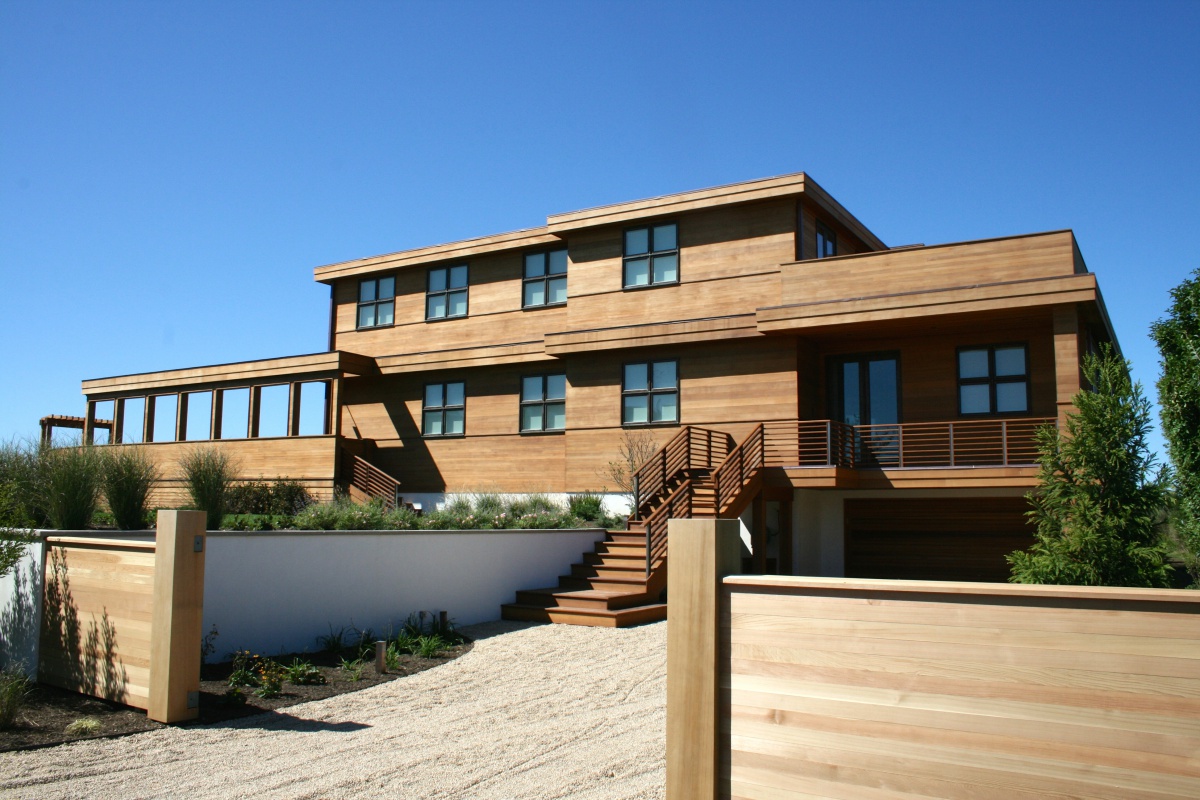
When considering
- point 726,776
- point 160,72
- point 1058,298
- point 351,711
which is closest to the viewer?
point 726,776

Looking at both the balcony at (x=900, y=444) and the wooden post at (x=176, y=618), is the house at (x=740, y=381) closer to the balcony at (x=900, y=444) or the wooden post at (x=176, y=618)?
the balcony at (x=900, y=444)

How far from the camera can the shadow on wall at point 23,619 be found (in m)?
10.1

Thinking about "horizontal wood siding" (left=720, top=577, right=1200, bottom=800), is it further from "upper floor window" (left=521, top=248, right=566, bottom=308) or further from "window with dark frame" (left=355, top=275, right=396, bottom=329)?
"window with dark frame" (left=355, top=275, right=396, bottom=329)

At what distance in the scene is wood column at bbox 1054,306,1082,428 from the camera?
1590cm

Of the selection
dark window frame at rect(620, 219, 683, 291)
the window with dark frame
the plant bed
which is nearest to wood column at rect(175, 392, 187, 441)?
the window with dark frame

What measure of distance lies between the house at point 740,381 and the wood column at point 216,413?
1.37 meters

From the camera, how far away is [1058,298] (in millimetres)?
16047

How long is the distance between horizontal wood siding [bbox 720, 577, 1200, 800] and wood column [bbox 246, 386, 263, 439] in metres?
23.0

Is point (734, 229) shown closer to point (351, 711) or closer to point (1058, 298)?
point (1058, 298)

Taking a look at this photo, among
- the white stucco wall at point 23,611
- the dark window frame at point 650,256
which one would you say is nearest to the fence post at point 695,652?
the white stucco wall at point 23,611

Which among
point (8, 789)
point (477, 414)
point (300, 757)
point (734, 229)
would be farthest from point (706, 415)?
point (8, 789)

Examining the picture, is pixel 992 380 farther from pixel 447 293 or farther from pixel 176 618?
pixel 176 618

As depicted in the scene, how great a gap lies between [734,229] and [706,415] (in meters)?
4.03

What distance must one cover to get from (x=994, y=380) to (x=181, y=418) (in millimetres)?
21588
